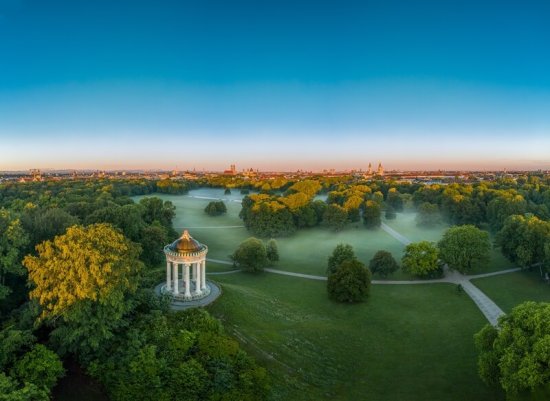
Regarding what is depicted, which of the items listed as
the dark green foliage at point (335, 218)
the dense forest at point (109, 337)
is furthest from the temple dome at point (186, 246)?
the dark green foliage at point (335, 218)

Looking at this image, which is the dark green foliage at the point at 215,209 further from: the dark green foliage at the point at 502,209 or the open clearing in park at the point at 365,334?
the dark green foliage at the point at 502,209

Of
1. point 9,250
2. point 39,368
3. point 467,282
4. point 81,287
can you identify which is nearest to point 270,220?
point 467,282

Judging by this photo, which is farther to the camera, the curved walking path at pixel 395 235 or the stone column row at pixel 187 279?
the curved walking path at pixel 395 235

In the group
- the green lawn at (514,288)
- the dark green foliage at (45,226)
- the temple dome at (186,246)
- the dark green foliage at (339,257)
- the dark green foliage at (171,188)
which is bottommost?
the green lawn at (514,288)

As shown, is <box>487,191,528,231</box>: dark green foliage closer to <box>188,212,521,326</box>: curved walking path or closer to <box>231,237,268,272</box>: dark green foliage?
<box>188,212,521,326</box>: curved walking path

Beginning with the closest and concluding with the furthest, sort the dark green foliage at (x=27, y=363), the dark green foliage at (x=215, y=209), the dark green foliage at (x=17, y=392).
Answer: the dark green foliage at (x=17, y=392) < the dark green foliage at (x=27, y=363) < the dark green foliage at (x=215, y=209)
